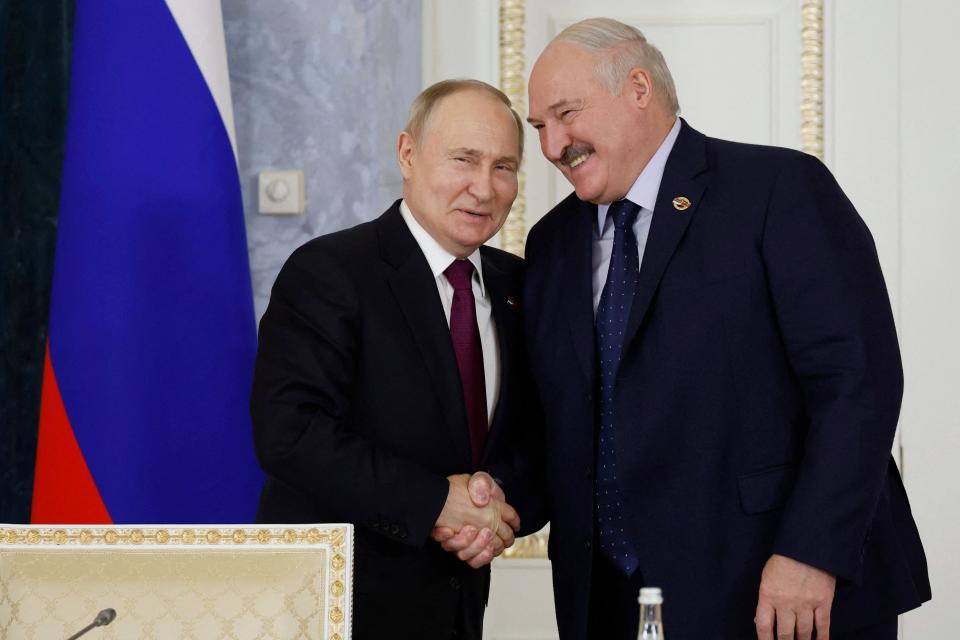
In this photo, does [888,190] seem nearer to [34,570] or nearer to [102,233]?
[102,233]

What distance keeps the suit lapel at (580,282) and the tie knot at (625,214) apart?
86mm

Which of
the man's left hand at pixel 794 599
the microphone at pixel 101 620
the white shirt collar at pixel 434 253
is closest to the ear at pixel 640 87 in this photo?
the white shirt collar at pixel 434 253

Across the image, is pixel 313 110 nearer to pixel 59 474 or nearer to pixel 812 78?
pixel 59 474

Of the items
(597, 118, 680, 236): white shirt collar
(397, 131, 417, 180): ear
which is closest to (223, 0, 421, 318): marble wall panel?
(397, 131, 417, 180): ear

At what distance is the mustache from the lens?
2107 millimetres

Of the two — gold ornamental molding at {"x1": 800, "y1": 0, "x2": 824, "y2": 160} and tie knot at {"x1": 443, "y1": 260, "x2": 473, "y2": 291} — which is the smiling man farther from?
gold ornamental molding at {"x1": 800, "y1": 0, "x2": 824, "y2": 160}

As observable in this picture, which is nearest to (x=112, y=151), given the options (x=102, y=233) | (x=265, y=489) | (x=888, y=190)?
(x=102, y=233)

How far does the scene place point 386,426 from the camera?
2068 millimetres

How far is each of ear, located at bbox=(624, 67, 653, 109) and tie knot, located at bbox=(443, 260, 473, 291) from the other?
468 mm

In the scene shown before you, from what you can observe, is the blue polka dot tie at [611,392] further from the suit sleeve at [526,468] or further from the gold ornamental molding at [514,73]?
the gold ornamental molding at [514,73]

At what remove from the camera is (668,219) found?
6.53 feet

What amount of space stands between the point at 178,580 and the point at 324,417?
1.78ft

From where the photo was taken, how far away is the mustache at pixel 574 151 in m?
2.11

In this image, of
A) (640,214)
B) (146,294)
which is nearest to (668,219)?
(640,214)
